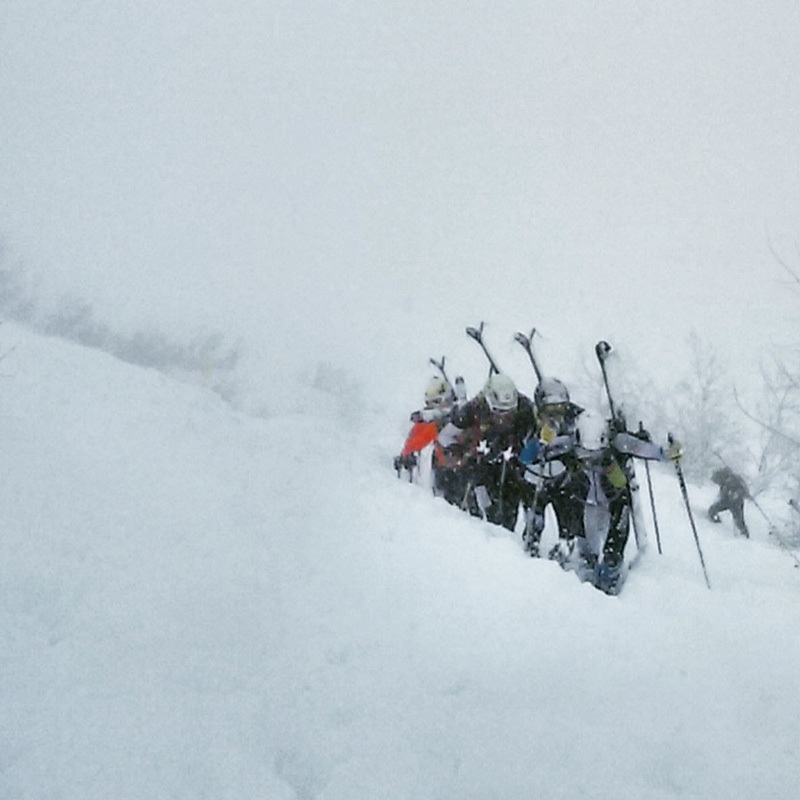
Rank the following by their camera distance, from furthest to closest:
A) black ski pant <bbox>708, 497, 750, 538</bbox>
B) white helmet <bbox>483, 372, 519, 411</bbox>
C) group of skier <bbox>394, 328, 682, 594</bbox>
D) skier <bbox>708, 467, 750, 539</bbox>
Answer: black ski pant <bbox>708, 497, 750, 538</bbox>, skier <bbox>708, 467, 750, 539</bbox>, white helmet <bbox>483, 372, 519, 411</bbox>, group of skier <bbox>394, 328, 682, 594</bbox>

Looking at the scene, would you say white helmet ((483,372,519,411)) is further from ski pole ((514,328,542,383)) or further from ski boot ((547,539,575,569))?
ski boot ((547,539,575,569))

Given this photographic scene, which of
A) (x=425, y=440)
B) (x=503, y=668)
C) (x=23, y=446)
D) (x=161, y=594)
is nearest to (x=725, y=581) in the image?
(x=503, y=668)

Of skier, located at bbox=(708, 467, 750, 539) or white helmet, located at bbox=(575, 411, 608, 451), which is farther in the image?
skier, located at bbox=(708, 467, 750, 539)

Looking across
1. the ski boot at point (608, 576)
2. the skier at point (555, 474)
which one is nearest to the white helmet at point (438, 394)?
the skier at point (555, 474)

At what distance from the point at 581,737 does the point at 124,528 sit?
12.5 feet

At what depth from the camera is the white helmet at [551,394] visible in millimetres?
6758

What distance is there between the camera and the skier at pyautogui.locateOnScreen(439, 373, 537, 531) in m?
7.69

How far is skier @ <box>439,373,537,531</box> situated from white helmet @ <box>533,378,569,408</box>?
0.64 meters

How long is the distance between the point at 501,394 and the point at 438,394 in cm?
204

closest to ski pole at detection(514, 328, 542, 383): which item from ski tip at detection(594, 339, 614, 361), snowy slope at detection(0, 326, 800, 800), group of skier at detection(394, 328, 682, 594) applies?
group of skier at detection(394, 328, 682, 594)

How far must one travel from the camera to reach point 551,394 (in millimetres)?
6816

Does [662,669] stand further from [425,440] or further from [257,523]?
[425,440]

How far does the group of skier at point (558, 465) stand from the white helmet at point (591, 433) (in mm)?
11

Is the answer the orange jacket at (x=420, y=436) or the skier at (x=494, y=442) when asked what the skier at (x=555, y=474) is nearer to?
the skier at (x=494, y=442)
